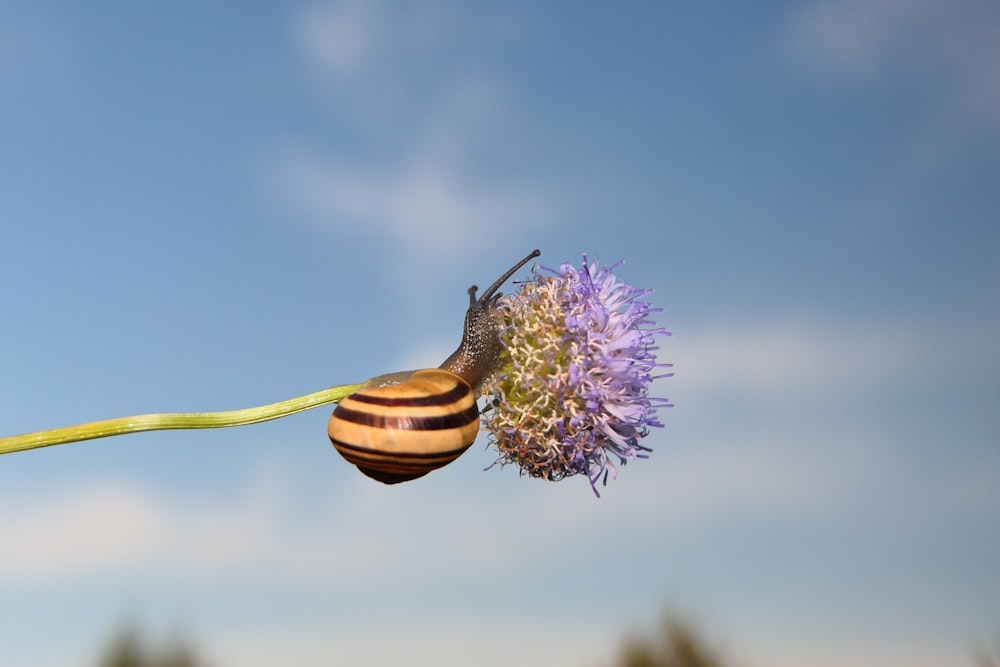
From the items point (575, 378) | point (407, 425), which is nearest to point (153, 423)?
point (407, 425)

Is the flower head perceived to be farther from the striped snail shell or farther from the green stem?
the green stem

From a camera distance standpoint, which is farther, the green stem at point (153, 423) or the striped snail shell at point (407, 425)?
the striped snail shell at point (407, 425)

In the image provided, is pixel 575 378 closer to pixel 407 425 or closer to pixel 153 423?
pixel 407 425

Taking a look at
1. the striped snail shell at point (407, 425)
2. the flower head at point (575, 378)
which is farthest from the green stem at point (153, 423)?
the flower head at point (575, 378)

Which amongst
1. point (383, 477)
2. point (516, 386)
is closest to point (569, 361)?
point (516, 386)

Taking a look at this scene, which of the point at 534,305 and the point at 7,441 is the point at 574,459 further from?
the point at 7,441

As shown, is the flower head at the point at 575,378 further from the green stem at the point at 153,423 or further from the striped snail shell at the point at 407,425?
the green stem at the point at 153,423
